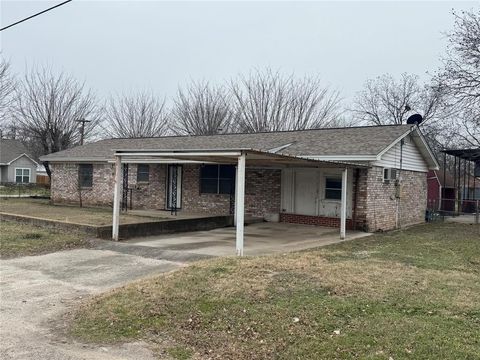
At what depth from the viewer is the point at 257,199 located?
57.8ft

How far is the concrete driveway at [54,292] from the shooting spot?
15.9 ft

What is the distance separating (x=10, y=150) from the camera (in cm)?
4744

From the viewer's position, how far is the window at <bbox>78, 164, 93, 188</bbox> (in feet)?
74.6

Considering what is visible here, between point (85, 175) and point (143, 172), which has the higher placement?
point (143, 172)

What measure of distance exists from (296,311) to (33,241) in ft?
27.6

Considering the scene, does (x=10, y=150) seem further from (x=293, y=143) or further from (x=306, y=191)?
(x=306, y=191)

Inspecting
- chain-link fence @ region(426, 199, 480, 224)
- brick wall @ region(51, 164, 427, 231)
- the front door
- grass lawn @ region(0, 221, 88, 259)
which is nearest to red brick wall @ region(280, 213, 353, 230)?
brick wall @ region(51, 164, 427, 231)

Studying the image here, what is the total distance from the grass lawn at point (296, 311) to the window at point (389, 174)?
25.2ft

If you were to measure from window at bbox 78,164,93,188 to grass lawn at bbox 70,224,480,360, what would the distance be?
1591 centimetres

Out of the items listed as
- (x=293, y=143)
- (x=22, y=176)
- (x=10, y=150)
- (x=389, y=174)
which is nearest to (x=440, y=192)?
(x=389, y=174)

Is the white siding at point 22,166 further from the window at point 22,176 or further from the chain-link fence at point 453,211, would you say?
the chain-link fence at point 453,211

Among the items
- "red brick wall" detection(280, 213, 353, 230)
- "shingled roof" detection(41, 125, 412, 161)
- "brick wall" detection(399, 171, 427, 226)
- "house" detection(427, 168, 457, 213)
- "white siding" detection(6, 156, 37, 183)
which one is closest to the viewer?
"shingled roof" detection(41, 125, 412, 161)

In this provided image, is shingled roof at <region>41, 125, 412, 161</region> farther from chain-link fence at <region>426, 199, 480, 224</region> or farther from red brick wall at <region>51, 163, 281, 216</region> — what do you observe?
chain-link fence at <region>426, 199, 480, 224</region>

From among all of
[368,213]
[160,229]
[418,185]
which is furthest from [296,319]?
[418,185]
